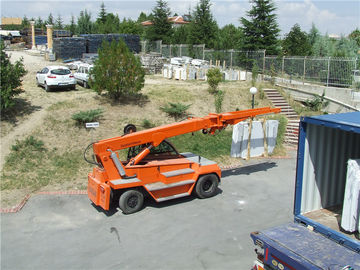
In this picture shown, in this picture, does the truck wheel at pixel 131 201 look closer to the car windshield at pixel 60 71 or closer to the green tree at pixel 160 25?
the car windshield at pixel 60 71

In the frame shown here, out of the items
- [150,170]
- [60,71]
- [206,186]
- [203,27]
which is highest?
[203,27]

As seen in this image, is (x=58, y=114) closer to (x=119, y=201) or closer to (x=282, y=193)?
(x=119, y=201)

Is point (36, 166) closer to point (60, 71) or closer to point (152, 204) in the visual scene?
point (152, 204)

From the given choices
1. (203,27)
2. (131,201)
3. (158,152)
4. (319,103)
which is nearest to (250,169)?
(158,152)

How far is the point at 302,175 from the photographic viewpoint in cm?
711

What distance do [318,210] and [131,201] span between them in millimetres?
5406

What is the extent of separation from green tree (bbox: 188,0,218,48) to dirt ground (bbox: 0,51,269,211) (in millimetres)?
28173

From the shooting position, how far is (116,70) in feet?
62.3

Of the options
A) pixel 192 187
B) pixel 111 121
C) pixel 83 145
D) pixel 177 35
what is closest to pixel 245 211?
pixel 192 187

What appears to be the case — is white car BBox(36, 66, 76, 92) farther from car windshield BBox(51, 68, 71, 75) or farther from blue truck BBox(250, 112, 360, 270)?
blue truck BBox(250, 112, 360, 270)

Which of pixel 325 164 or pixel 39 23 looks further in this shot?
pixel 39 23

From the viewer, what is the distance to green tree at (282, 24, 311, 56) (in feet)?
139

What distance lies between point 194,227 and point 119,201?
2319 millimetres

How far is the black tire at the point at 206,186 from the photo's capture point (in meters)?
11.6
